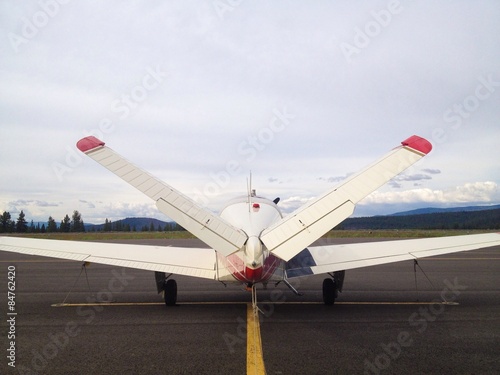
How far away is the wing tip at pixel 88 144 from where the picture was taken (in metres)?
5.23

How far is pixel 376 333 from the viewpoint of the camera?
6.89 meters

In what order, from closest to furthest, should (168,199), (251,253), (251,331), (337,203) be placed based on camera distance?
(168,199), (337,203), (251,253), (251,331)

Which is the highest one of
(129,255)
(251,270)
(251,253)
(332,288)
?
(251,253)

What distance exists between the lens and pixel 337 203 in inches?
209

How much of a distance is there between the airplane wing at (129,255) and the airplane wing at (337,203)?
11.7 ft

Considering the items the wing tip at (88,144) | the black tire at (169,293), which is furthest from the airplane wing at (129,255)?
the wing tip at (88,144)

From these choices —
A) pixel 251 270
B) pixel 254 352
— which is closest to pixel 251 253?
pixel 251 270

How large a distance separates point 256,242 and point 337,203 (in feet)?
6.28

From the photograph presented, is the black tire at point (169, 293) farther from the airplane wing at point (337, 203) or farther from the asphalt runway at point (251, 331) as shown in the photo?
the airplane wing at point (337, 203)

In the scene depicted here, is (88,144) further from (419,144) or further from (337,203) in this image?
(419,144)

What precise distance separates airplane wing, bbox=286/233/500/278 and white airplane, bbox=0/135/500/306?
0.02 meters

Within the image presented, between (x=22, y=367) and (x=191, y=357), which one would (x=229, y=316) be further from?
(x=22, y=367)

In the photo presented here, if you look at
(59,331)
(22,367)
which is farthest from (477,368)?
(59,331)

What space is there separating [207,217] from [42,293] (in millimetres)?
8297
